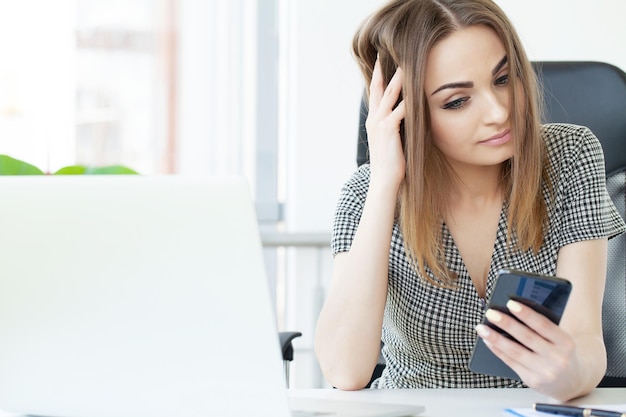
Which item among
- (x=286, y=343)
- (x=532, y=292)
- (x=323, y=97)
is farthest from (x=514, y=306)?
(x=323, y=97)

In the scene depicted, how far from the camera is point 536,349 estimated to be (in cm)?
106

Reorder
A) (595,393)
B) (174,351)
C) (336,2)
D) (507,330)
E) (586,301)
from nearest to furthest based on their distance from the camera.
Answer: (174,351)
(507,330)
(595,393)
(586,301)
(336,2)

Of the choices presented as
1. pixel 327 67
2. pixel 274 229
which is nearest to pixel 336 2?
pixel 327 67

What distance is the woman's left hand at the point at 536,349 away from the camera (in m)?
1.02

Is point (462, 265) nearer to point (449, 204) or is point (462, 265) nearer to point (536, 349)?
point (449, 204)

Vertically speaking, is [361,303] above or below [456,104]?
below

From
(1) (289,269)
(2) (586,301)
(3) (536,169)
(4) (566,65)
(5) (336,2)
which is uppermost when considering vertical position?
(5) (336,2)

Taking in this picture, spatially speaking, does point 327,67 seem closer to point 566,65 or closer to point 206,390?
point 566,65

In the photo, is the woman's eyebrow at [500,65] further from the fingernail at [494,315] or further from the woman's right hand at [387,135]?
the fingernail at [494,315]

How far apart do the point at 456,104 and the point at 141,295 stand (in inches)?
28.5

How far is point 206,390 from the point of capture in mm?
840

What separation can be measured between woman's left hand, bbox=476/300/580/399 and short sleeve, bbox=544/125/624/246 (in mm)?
366

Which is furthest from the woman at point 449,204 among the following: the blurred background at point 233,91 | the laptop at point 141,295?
the blurred background at point 233,91

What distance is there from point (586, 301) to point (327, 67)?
1440 millimetres
